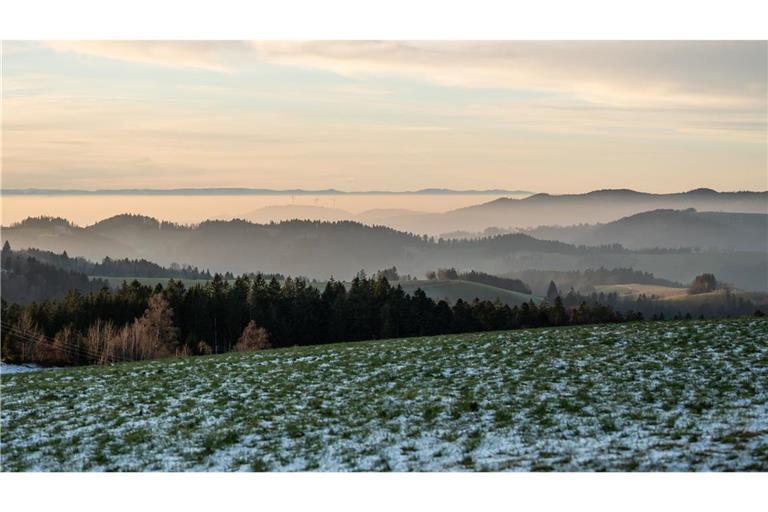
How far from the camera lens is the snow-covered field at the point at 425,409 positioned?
15.7 m

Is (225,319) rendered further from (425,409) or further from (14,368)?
Result: (425,409)

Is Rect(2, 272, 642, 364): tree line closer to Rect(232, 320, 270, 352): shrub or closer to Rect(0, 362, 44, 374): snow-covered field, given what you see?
Rect(232, 320, 270, 352): shrub

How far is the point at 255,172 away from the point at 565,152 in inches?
1204

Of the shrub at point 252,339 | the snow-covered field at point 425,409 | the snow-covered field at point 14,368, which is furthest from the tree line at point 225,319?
the snow-covered field at point 425,409

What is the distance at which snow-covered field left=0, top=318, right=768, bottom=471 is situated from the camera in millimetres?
15711

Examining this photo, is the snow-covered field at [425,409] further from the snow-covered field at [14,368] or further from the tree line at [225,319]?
the tree line at [225,319]

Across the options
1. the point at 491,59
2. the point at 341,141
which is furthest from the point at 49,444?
the point at 341,141

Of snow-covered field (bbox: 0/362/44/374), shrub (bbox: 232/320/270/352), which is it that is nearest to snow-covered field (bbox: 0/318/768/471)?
snow-covered field (bbox: 0/362/44/374)

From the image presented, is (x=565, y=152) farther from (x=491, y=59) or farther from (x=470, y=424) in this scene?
(x=470, y=424)

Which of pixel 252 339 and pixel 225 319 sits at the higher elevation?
pixel 225 319

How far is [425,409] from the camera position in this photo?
19.9 metres

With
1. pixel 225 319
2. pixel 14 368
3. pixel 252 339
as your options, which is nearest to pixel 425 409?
pixel 14 368

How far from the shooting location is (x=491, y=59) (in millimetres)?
45125

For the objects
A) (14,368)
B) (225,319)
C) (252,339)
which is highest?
(225,319)
